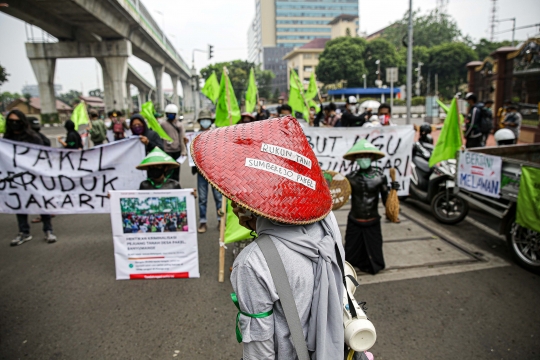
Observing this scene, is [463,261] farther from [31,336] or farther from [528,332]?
[31,336]

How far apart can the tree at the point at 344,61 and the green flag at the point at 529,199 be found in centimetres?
5805

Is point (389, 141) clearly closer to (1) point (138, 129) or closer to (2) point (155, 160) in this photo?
(2) point (155, 160)

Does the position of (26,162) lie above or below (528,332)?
above

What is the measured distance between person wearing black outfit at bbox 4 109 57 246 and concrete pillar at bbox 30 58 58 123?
30725 millimetres

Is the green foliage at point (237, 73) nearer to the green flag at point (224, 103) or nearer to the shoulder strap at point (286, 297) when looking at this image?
the green flag at point (224, 103)

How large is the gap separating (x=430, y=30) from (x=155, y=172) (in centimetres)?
9183

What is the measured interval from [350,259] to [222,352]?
196 cm

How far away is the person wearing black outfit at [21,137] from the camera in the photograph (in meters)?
5.36

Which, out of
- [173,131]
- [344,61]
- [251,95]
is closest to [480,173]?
[173,131]

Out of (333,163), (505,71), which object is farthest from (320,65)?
(333,163)

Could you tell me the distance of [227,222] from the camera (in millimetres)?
4055

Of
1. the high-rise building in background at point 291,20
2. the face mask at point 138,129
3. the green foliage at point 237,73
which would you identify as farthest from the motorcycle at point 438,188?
the high-rise building in background at point 291,20

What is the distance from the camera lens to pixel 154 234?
408 cm

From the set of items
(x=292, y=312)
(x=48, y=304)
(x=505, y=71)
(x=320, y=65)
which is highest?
(x=320, y=65)
